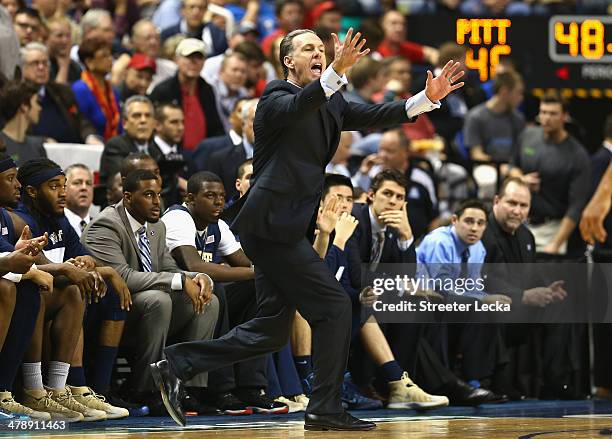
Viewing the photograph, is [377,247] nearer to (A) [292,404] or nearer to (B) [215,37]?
(A) [292,404]

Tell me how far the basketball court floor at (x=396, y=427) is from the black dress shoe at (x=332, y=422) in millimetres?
51

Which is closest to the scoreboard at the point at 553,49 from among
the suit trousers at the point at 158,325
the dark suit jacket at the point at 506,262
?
the dark suit jacket at the point at 506,262

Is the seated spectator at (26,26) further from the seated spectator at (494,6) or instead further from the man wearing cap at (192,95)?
the seated spectator at (494,6)

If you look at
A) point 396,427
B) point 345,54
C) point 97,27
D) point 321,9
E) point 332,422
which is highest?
point 321,9

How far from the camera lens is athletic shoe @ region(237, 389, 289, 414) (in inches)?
361

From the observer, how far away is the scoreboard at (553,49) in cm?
1222

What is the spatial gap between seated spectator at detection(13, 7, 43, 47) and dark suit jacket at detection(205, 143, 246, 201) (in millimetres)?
2459

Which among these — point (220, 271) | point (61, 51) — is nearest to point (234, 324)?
point (220, 271)

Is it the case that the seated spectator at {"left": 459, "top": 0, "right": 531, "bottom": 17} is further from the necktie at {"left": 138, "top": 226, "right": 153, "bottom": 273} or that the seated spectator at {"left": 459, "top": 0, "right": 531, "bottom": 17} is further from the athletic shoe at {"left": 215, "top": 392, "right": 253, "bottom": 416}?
the athletic shoe at {"left": 215, "top": 392, "right": 253, "bottom": 416}

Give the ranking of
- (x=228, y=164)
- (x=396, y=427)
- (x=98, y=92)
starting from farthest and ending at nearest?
(x=98, y=92) → (x=228, y=164) → (x=396, y=427)

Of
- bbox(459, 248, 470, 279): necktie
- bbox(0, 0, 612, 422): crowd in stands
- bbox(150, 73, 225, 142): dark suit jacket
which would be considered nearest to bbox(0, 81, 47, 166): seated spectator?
bbox(0, 0, 612, 422): crowd in stands

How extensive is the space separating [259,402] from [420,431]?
1.53m

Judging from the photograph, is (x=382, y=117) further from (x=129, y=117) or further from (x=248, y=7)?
(x=248, y=7)

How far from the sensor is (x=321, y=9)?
15375 mm
